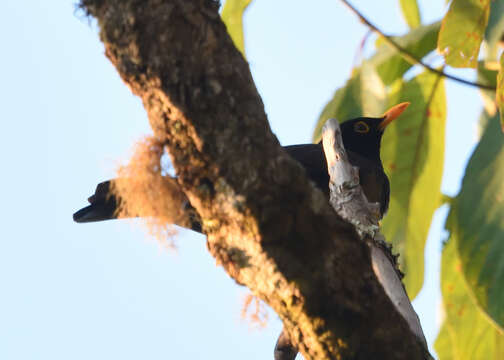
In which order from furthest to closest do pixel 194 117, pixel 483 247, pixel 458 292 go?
pixel 458 292
pixel 483 247
pixel 194 117

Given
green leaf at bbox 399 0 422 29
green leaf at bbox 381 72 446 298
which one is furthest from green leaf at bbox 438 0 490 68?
green leaf at bbox 399 0 422 29

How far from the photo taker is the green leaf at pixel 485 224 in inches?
170

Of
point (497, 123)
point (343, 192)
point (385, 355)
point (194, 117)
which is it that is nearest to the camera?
point (194, 117)

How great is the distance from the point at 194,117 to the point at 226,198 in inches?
11.0

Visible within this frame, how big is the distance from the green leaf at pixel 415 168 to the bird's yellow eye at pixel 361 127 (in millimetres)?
636

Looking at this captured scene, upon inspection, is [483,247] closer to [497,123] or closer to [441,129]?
[497,123]

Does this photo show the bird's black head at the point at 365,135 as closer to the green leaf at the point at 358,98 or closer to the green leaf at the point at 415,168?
the green leaf at the point at 415,168

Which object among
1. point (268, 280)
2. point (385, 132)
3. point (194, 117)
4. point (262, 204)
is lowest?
point (268, 280)

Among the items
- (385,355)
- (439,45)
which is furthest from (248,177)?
(439,45)

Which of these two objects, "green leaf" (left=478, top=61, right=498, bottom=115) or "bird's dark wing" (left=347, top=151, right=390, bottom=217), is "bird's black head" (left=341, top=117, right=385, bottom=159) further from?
"green leaf" (left=478, top=61, right=498, bottom=115)

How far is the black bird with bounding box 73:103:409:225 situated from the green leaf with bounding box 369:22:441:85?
0.94ft

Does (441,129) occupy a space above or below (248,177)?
above

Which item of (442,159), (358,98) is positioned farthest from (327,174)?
(442,159)

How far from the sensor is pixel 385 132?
20.2 feet
